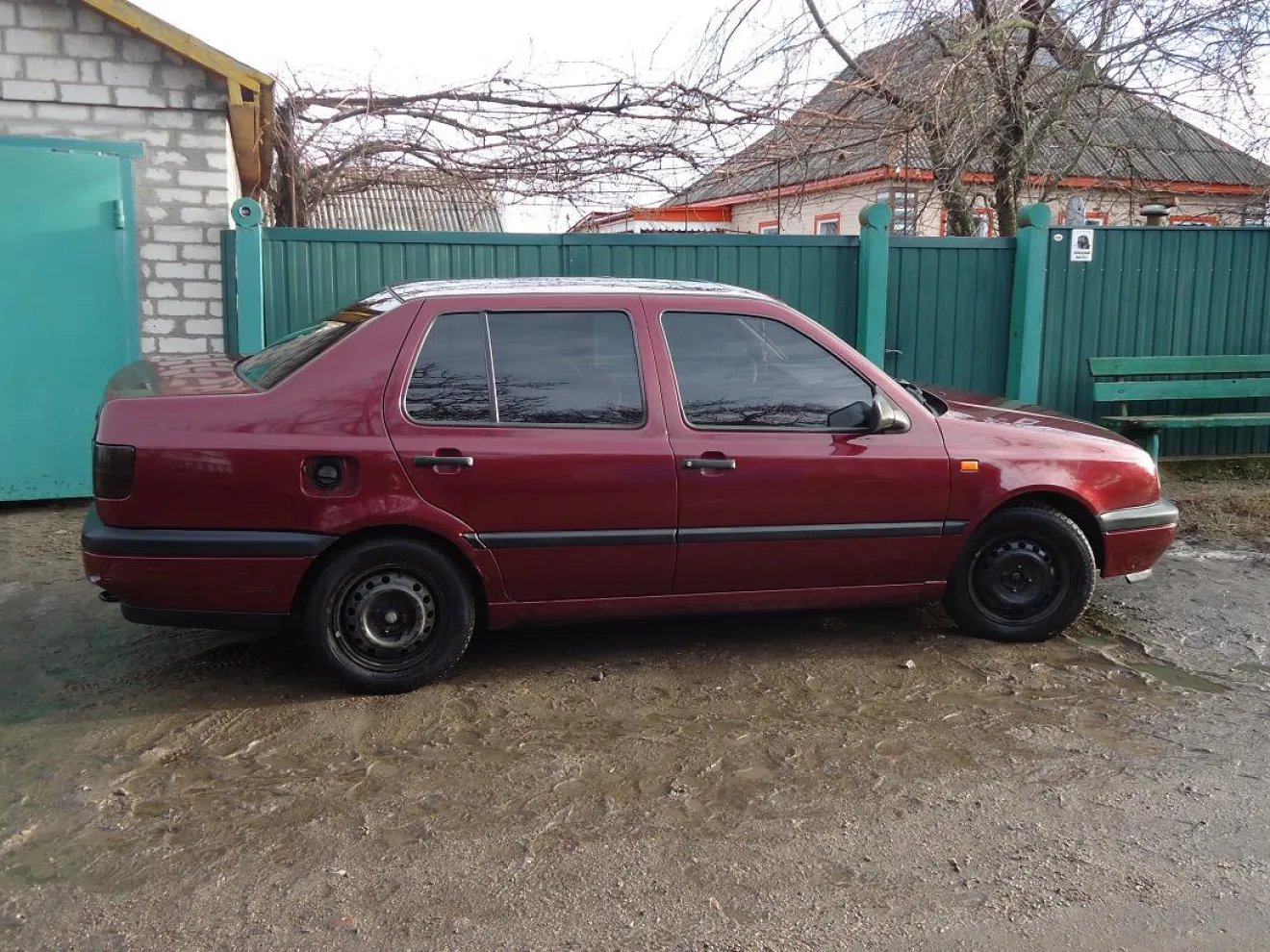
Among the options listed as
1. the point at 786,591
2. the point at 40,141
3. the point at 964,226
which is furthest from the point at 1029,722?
the point at 964,226

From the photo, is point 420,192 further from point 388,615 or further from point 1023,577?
point 1023,577

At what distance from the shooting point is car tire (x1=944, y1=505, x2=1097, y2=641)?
487cm

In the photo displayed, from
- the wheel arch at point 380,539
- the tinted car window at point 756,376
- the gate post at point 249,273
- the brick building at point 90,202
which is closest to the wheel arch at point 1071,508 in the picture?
the tinted car window at point 756,376

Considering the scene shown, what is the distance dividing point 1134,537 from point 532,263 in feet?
16.0

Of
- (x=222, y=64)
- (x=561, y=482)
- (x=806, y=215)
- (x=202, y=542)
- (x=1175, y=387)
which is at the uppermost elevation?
(x=806, y=215)

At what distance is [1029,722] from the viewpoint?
4168mm

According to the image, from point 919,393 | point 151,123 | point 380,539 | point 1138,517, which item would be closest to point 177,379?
point 380,539

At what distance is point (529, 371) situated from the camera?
440 centimetres

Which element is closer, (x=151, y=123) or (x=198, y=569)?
(x=198, y=569)

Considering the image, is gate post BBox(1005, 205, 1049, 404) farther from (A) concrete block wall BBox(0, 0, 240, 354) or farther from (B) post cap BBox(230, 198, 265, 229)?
(A) concrete block wall BBox(0, 0, 240, 354)

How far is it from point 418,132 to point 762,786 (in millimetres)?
9580

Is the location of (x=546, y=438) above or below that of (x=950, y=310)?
below

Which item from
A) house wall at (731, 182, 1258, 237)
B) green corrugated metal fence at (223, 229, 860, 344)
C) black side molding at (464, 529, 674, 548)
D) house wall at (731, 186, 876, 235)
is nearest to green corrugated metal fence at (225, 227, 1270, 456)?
green corrugated metal fence at (223, 229, 860, 344)

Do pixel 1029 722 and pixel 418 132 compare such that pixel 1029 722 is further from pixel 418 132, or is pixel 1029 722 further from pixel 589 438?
pixel 418 132
